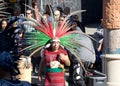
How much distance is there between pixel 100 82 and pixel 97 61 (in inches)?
161

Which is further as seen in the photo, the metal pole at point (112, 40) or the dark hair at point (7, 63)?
the metal pole at point (112, 40)

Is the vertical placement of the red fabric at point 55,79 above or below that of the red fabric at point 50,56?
below

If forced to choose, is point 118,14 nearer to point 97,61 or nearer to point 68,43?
point 68,43

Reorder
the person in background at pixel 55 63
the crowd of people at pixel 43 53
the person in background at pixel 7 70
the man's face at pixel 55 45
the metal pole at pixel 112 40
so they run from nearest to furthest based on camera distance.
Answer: the person in background at pixel 7 70
the crowd of people at pixel 43 53
the man's face at pixel 55 45
the person in background at pixel 55 63
the metal pole at pixel 112 40

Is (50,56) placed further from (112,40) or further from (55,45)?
(112,40)

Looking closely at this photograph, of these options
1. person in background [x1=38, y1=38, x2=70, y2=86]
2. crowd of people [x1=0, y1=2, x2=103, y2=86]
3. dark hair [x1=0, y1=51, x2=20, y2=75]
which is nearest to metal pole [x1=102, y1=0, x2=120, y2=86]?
crowd of people [x1=0, y1=2, x2=103, y2=86]

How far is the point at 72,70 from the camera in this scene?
1139 cm

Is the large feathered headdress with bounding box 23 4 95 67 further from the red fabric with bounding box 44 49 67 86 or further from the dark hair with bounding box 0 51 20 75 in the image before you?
the dark hair with bounding box 0 51 20 75

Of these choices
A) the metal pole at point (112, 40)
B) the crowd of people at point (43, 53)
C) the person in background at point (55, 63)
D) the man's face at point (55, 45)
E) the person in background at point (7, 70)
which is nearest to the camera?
the person in background at point (7, 70)

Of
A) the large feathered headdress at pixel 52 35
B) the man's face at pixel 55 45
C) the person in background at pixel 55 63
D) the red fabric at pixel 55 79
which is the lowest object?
the red fabric at pixel 55 79

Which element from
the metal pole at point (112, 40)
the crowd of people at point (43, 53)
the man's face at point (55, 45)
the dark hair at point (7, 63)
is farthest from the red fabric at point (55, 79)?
the dark hair at point (7, 63)

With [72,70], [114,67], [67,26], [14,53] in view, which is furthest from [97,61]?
[14,53]

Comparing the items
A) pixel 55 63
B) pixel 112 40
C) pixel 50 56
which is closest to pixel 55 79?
pixel 55 63

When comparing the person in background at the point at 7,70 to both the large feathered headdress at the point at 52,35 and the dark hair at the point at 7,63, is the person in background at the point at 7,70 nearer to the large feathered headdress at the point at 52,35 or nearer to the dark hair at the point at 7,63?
the dark hair at the point at 7,63
